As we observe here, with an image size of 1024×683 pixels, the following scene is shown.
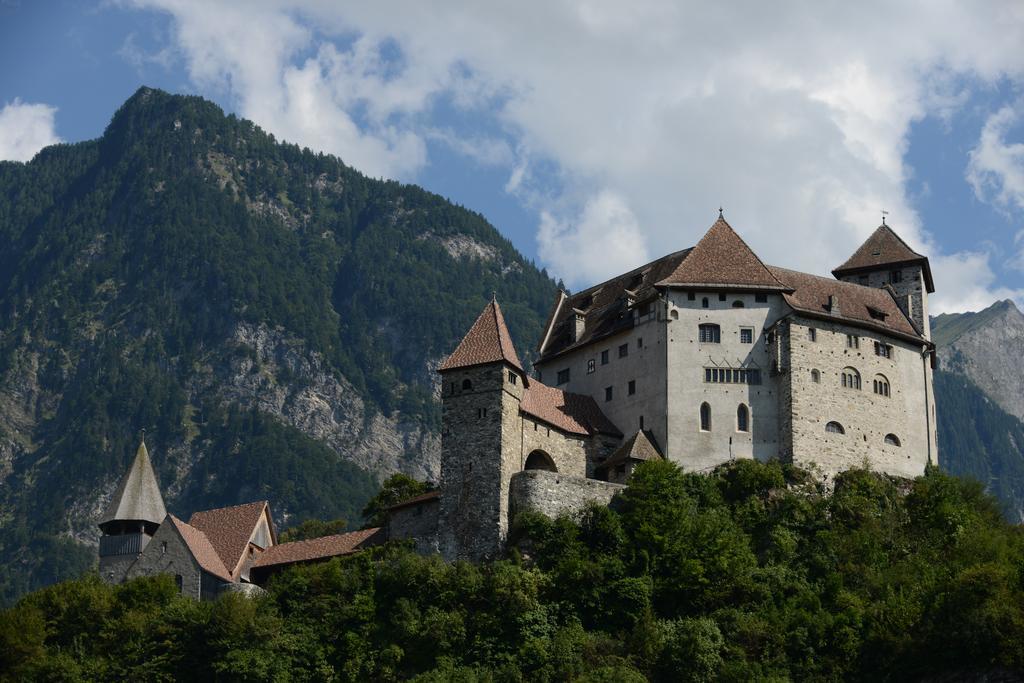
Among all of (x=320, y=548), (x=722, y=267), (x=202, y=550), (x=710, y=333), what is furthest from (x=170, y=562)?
(x=722, y=267)

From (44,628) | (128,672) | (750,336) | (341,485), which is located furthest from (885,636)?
(341,485)

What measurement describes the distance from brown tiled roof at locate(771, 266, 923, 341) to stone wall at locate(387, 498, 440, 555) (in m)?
24.9

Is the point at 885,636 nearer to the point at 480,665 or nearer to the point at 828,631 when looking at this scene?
the point at 828,631

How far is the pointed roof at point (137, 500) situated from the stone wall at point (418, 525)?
47.1 ft

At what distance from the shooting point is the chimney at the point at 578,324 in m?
103

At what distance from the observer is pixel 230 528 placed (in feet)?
310

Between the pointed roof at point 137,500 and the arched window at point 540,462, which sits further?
the pointed roof at point 137,500

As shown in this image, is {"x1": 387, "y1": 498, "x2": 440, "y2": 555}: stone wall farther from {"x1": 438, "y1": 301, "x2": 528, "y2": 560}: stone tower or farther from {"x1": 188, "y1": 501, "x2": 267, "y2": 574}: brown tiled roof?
{"x1": 188, "y1": 501, "x2": 267, "y2": 574}: brown tiled roof

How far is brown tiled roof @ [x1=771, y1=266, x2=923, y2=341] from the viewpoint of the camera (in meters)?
96.5

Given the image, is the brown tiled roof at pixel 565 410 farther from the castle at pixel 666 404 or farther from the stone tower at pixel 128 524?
the stone tower at pixel 128 524

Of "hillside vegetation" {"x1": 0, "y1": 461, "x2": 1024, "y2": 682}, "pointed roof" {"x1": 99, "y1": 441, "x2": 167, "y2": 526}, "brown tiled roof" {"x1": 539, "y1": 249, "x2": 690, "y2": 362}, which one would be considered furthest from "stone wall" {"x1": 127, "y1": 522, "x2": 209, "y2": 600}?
"brown tiled roof" {"x1": 539, "y1": 249, "x2": 690, "y2": 362}

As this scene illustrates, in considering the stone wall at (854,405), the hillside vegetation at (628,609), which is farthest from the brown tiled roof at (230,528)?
the stone wall at (854,405)

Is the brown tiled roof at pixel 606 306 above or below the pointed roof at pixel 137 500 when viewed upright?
above

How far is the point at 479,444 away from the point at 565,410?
10.3m
